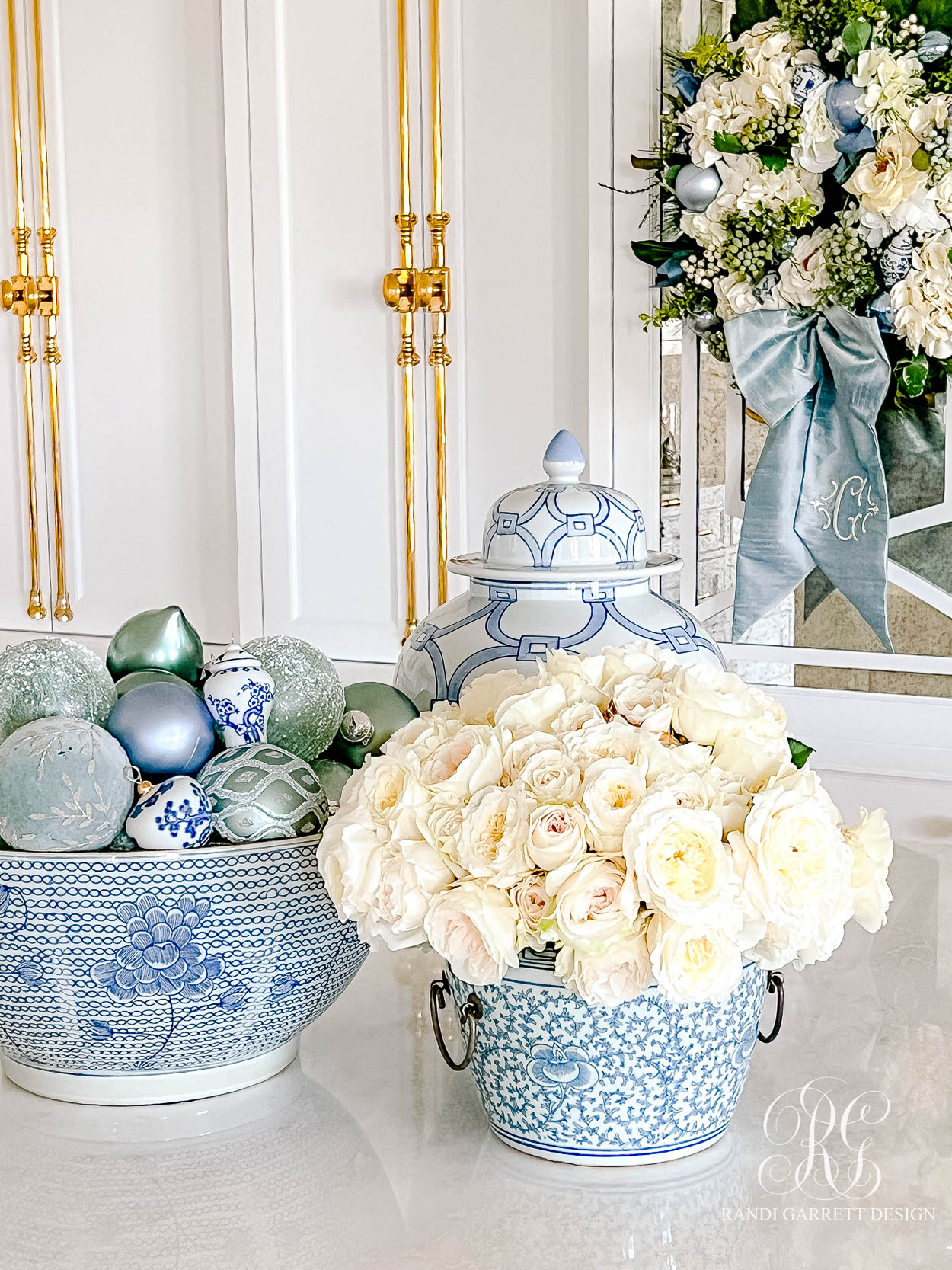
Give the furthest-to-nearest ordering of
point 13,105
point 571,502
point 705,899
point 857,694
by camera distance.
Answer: point 13,105 → point 857,694 → point 571,502 → point 705,899

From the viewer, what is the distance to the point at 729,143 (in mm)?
1652

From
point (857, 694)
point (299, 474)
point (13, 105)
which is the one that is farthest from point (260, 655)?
point (13, 105)

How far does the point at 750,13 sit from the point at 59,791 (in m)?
1.42

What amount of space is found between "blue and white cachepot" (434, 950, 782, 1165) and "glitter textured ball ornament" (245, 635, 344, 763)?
0.19 metres

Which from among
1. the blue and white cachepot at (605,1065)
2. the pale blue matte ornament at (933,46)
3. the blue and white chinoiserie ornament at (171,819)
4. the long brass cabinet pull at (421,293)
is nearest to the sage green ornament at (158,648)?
the blue and white chinoiserie ornament at (171,819)

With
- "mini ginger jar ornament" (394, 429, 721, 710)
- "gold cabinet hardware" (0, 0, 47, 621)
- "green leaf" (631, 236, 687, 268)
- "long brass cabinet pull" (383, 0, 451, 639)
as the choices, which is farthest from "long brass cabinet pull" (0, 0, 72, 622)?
"mini ginger jar ornament" (394, 429, 721, 710)

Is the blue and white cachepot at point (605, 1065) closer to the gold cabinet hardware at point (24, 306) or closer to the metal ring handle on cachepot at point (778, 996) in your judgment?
the metal ring handle on cachepot at point (778, 996)

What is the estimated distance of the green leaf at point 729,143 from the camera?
165cm

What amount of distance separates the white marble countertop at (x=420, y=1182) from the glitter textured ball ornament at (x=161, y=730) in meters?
0.18

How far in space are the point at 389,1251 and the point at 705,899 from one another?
0.63 feet

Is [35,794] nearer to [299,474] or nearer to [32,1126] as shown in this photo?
[32,1126]

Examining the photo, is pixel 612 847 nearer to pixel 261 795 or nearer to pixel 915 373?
pixel 261 795

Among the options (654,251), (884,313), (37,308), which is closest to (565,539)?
(884,313)

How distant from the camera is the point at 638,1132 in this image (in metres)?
0.63
